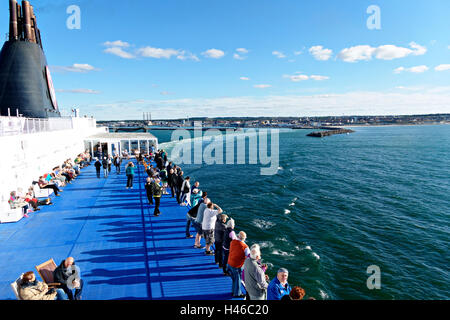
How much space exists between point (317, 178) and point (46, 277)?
31.8 m

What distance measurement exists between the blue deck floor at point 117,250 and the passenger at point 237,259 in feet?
1.08

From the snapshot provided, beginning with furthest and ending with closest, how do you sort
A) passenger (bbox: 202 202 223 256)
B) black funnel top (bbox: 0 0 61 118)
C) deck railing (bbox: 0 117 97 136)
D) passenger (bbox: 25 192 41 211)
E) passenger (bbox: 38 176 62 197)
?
black funnel top (bbox: 0 0 61 118) < passenger (bbox: 38 176 62 197) < deck railing (bbox: 0 117 97 136) < passenger (bbox: 25 192 41 211) < passenger (bbox: 202 202 223 256)

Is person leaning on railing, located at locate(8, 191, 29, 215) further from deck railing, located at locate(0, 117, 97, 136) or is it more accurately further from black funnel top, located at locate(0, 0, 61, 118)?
black funnel top, located at locate(0, 0, 61, 118)

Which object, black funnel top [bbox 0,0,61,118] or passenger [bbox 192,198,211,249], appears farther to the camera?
black funnel top [bbox 0,0,61,118]

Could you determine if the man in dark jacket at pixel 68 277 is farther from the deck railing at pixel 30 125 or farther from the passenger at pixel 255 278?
the deck railing at pixel 30 125

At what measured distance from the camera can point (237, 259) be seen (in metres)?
5.57

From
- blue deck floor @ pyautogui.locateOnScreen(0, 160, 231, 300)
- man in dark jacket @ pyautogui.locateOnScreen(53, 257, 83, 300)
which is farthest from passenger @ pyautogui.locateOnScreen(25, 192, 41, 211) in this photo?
man in dark jacket @ pyautogui.locateOnScreen(53, 257, 83, 300)

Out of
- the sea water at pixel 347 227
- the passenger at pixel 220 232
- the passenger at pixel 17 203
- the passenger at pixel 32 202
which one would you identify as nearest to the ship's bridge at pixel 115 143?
the sea water at pixel 347 227

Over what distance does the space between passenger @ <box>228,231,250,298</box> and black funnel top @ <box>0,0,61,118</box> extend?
87.0 feet

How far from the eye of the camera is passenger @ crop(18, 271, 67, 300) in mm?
A: 4859

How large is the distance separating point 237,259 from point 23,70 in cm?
2797

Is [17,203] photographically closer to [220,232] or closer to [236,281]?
[220,232]

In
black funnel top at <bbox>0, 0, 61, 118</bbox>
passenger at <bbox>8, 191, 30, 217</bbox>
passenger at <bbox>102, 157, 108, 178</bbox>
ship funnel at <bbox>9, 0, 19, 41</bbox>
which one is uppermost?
ship funnel at <bbox>9, 0, 19, 41</bbox>
